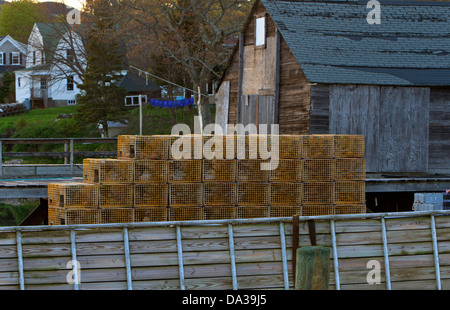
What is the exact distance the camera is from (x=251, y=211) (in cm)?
1656

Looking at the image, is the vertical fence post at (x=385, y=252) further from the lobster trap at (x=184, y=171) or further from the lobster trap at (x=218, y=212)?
the lobster trap at (x=184, y=171)

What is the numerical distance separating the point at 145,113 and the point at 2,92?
75.7 feet

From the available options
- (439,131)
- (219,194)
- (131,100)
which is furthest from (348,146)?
(131,100)

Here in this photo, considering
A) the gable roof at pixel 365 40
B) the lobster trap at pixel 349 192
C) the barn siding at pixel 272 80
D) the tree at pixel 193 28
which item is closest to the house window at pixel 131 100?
the tree at pixel 193 28

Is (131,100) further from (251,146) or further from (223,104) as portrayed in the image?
(251,146)

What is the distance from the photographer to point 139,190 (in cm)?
1594

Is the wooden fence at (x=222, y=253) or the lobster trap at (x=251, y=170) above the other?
the lobster trap at (x=251, y=170)

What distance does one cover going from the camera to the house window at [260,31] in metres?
26.0

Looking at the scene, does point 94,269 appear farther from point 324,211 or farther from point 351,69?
point 351,69

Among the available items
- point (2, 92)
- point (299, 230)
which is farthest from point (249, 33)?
point (2, 92)

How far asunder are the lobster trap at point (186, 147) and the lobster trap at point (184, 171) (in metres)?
0.12

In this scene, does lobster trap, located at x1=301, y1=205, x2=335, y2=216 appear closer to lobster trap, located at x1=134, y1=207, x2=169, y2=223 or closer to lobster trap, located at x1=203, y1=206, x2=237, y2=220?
lobster trap, located at x1=203, y1=206, x2=237, y2=220

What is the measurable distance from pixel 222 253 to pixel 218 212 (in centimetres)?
465

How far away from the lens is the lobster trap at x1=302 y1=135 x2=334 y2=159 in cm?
1670
